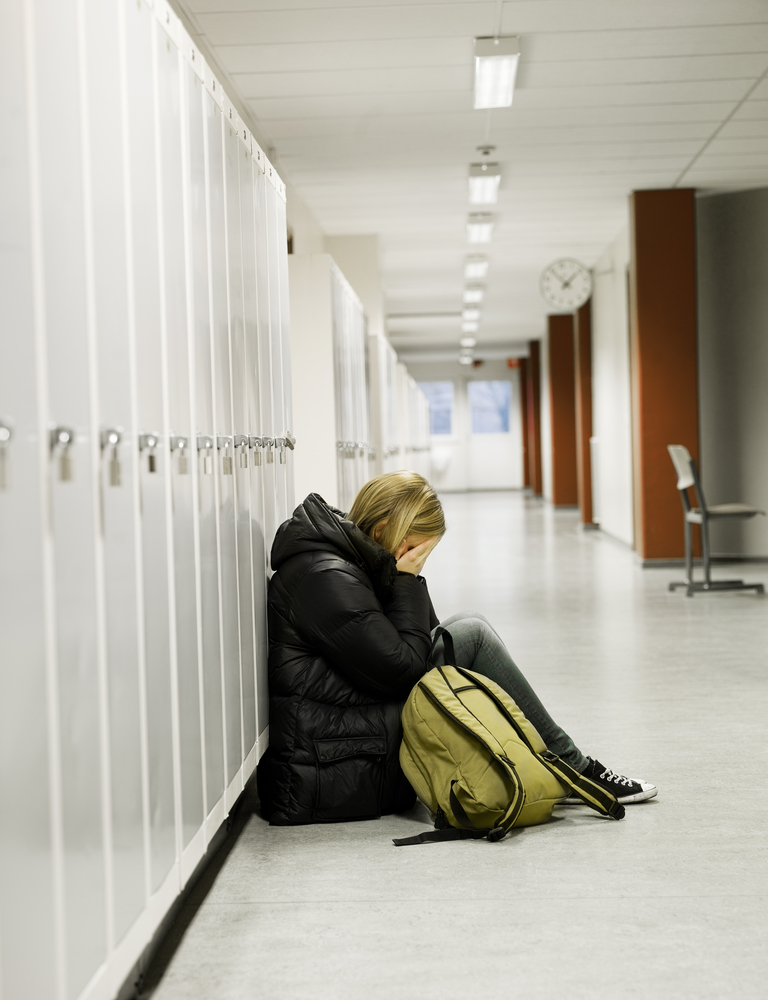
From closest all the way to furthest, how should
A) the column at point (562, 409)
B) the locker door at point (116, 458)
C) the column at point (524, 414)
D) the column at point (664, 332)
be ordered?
the locker door at point (116, 458), the column at point (664, 332), the column at point (562, 409), the column at point (524, 414)

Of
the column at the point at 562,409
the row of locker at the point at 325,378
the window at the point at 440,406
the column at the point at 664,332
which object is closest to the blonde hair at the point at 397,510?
the row of locker at the point at 325,378

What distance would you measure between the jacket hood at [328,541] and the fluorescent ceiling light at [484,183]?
216 inches

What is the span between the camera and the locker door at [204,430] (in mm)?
2242

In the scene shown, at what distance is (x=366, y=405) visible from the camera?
23.9ft

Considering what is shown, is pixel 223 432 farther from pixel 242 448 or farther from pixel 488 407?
pixel 488 407

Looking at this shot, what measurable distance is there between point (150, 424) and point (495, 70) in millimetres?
4432

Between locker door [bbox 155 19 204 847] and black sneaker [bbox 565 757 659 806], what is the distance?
1.27m

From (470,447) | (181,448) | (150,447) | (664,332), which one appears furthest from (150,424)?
(470,447)

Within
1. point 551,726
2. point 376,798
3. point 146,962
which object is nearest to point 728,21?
point 551,726

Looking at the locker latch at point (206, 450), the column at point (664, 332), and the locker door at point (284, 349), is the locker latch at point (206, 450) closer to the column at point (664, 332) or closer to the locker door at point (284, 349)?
the locker door at point (284, 349)

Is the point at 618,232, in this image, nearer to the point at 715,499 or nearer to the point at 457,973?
the point at 715,499

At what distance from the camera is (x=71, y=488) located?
4.80 ft

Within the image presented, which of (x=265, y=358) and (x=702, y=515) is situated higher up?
(x=265, y=358)

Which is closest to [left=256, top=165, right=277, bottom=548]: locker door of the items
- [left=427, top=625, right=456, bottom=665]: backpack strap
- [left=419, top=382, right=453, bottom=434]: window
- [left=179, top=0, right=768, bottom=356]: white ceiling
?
[left=427, top=625, right=456, bottom=665]: backpack strap
